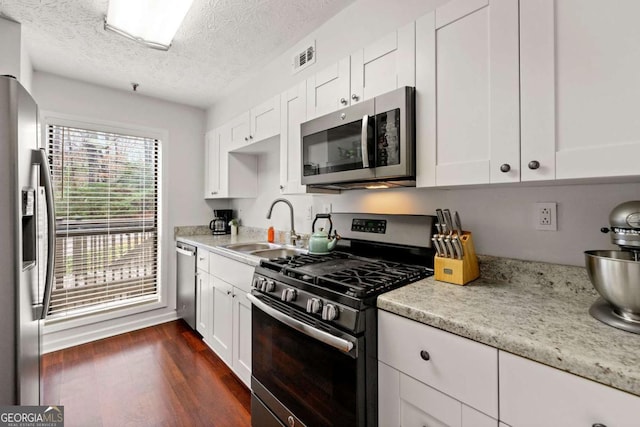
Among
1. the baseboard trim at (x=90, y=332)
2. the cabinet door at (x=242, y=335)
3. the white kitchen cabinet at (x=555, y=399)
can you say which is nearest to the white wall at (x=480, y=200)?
the white kitchen cabinet at (x=555, y=399)

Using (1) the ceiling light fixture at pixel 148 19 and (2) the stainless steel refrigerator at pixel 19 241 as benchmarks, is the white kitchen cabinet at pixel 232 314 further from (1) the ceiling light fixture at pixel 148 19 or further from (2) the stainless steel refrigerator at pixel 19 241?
(1) the ceiling light fixture at pixel 148 19

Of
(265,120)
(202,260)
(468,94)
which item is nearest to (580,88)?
(468,94)

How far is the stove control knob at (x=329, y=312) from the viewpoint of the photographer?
114cm

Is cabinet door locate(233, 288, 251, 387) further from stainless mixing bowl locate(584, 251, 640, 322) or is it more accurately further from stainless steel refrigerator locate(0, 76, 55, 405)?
stainless mixing bowl locate(584, 251, 640, 322)

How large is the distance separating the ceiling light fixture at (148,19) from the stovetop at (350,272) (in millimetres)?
1634

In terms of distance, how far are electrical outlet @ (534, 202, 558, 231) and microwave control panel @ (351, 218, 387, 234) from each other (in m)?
0.72

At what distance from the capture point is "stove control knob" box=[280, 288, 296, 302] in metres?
1.36

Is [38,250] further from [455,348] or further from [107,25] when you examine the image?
[455,348]

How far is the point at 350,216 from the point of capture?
6.38 feet

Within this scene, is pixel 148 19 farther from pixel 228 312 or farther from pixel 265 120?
pixel 228 312

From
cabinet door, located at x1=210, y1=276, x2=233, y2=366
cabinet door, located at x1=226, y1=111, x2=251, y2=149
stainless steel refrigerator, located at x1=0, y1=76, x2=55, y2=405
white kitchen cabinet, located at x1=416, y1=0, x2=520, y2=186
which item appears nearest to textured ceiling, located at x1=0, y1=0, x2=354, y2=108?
cabinet door, located at x1=226, y1=111, x2=251, y2=149

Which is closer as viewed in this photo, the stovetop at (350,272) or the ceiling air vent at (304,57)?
the stovetop at (350,272)

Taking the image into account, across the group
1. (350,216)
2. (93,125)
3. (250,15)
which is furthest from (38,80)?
(350,216)

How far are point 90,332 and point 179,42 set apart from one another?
111 inches
